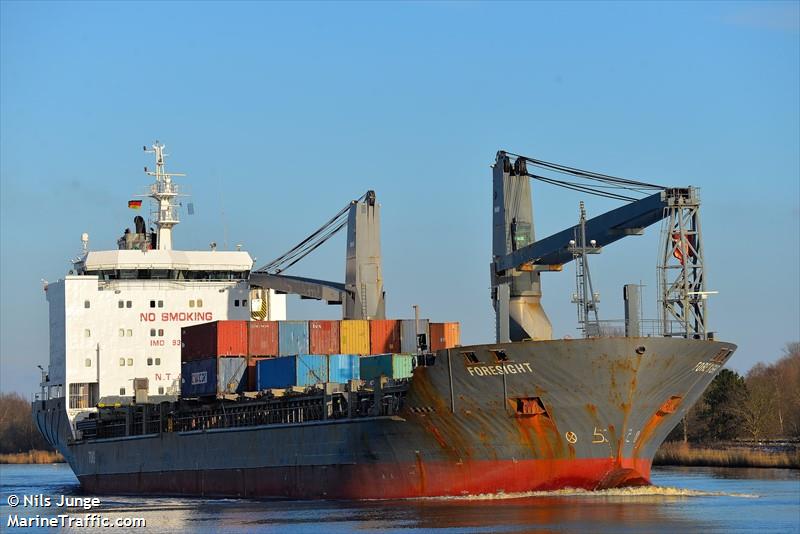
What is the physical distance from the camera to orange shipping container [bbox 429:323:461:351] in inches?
1703

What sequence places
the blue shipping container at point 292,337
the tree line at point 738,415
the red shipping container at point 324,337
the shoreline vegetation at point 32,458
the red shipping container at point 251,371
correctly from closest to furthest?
the red shipping container at point 324,337 < the blue shipping container at point 292,337 < the red shipping container at point 251,371 < the tree line at point 738,415 < the shoreline vegetation at point 32,458

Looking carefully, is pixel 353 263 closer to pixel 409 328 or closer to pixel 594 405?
pixel 409 328

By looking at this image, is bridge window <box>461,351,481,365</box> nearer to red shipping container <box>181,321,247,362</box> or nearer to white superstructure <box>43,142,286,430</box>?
red shipping container <box>181,321,247,362</box>

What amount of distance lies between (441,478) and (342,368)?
6.63 metres

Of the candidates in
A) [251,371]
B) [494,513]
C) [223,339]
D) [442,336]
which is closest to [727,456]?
[442,336]

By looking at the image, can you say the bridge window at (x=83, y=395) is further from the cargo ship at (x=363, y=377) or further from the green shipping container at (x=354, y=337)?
the green shipping container at (x=354, y=337)

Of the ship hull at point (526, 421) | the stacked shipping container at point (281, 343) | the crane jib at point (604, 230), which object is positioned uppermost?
the crane jib at point (604, 230)

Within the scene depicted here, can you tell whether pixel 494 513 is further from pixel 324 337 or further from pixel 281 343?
pixel 281 343

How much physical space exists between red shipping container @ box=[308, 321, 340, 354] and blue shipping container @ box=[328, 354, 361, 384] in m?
0.95

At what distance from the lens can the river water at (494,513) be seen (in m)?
30.7

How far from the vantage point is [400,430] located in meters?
36.2

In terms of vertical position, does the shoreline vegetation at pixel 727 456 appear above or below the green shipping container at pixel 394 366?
below

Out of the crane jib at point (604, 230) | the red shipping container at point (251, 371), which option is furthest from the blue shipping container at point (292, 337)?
the crane jib at point (604, 230)

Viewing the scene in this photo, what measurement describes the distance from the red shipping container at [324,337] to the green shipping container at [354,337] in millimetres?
189
